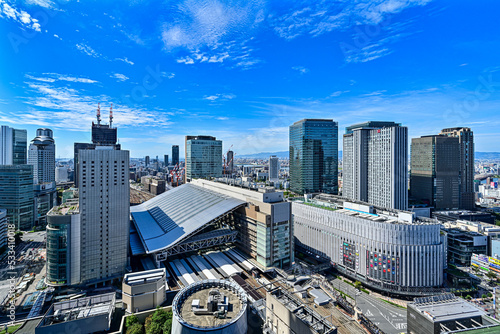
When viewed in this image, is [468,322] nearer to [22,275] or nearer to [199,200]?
[199,200]

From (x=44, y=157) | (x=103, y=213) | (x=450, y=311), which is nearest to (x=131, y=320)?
(x=103, y=213)

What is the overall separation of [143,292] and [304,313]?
18.6 metres

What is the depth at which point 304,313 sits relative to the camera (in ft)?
63.5

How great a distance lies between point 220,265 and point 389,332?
2377cm

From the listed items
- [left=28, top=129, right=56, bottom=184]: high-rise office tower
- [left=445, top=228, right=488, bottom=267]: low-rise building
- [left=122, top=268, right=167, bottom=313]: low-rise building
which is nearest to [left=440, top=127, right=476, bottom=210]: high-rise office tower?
[left=445, top=228, right=488, bottom=267]: low-rise building

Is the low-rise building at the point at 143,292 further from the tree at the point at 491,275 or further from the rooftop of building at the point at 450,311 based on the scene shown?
the tree at the point at 491,275

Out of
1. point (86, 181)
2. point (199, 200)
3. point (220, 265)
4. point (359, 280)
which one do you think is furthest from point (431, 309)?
point (86, 181)

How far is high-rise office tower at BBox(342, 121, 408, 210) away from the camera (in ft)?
235

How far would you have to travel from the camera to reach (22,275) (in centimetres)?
4175

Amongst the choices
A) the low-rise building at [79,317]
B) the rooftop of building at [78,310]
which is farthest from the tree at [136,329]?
the rooftop of building at [78,310]

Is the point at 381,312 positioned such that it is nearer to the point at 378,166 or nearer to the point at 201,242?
the point at 201,242

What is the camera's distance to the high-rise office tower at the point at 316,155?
3905 inches

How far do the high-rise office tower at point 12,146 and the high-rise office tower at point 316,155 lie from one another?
107997 mm

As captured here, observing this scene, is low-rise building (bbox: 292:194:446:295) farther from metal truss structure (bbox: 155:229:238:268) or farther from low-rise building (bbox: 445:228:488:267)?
metal truss structure (bbox: 155:229:238:268)
